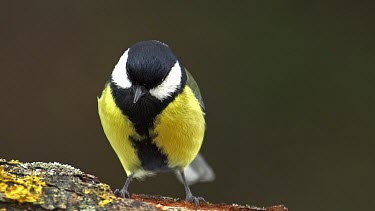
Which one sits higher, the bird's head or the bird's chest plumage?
the bird's head

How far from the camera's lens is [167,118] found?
4.99 feet

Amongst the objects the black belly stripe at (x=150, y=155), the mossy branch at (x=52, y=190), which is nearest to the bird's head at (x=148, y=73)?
the black belly stripe at (x=150, y=155)

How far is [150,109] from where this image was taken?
4.93ft

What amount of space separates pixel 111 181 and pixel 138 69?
120 cm

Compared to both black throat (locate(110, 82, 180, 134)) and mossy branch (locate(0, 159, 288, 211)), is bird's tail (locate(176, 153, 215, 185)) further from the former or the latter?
mossy branch (locate(0, 159, 288, 211))

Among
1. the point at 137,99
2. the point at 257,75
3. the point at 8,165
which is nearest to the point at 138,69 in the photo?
the point at 137,99

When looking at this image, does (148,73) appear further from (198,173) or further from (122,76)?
(198,173)

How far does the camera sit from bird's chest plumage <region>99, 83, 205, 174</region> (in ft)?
4.95

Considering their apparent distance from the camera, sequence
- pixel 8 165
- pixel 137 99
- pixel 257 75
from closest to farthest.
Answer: pixel 8 165
pixel 137 99
pixel 257 75

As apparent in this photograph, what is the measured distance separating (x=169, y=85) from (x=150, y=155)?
19cm

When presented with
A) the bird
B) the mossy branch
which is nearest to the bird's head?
the bird

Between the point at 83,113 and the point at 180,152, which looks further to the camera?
the point at 83,113

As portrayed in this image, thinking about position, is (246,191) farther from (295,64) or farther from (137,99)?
(137,99)

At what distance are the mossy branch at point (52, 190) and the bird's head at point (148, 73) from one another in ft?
1.36
